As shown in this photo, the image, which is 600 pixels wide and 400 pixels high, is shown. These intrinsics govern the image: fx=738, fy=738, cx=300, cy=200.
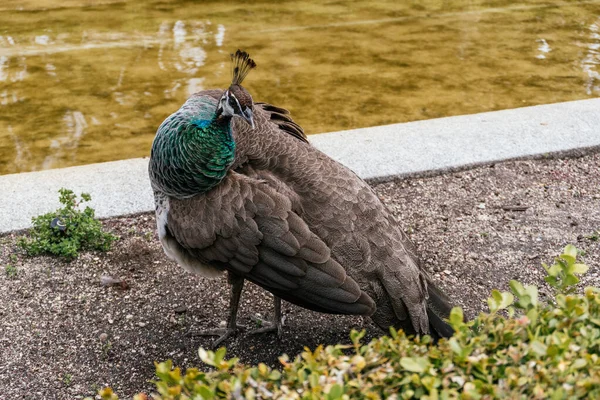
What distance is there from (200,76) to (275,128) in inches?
147

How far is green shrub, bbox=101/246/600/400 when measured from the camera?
71.9 inches

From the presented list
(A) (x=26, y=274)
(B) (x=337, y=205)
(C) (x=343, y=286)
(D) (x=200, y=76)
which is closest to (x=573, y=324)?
(C) (x=343, y=286)

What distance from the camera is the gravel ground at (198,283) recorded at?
3.42 m

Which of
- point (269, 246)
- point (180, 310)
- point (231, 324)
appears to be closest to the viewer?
point (269, 246)

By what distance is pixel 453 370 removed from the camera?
1961 millimetres

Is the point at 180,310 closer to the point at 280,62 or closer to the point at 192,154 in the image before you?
the point at 192,154

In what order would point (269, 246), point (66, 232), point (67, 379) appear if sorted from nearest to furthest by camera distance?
point (269, 246) → point (67, 379) → point (66, 232)

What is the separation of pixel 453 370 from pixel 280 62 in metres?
5.80

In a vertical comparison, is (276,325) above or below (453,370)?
below

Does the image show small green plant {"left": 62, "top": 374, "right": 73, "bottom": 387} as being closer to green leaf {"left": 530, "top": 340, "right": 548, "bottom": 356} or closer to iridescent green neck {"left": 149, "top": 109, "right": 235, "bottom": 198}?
iridescent green neck {"left": 149, "top": 109, "right": 235, "bottom": 198}

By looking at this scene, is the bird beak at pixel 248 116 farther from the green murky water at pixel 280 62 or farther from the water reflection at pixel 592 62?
the water reflection at pixel 592 62

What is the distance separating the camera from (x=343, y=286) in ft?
10.1

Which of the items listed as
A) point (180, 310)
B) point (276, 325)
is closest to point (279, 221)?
point (276, 325)

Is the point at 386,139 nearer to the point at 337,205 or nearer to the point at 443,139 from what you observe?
the point at 443,139
